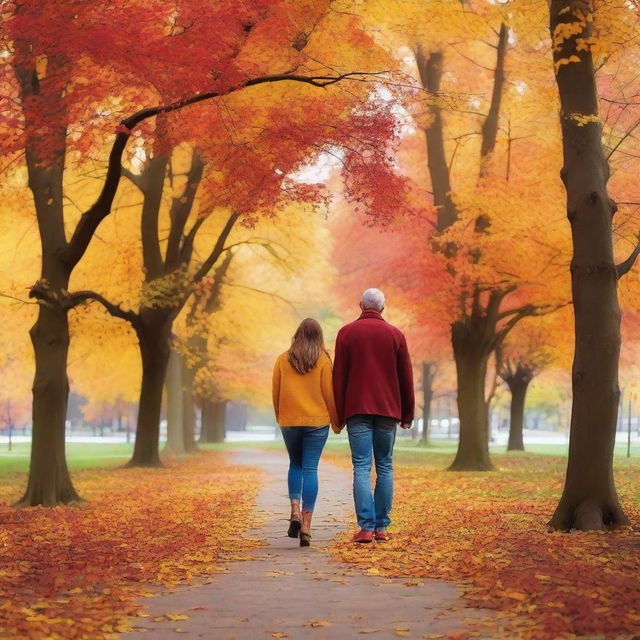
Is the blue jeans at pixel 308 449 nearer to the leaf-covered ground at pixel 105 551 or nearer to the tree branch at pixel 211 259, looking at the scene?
the leaf-covered ground at pixel 105 551

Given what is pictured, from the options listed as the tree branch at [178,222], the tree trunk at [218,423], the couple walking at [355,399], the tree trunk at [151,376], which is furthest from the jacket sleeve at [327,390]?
the tree trunk at [218,423]

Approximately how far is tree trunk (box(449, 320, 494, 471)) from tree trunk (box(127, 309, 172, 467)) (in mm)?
6862

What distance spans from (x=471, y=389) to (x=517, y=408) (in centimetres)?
1867

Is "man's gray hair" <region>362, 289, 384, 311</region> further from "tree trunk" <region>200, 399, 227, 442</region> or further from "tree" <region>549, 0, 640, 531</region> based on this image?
"tree trunk" <region>200, 399, 227, 442</region>

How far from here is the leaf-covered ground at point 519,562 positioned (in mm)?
5520

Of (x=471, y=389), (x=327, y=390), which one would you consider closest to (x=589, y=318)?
(x=327, y=390)

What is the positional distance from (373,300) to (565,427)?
90.1 meters

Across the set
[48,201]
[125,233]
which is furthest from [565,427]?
[48,201]

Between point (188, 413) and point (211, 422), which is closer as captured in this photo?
point (188, 413)

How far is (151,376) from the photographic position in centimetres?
2347

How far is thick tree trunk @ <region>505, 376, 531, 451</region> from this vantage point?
133 ft

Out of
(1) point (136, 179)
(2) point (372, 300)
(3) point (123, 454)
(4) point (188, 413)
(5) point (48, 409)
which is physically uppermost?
(1) point (136, 179)

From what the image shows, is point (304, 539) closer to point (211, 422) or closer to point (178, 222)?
point (178, 222)

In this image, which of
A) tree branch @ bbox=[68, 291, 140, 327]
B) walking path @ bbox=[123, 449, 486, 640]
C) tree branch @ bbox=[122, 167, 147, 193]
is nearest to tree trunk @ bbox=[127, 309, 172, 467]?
tree branch @ bbox=[68, 291, 140, 327]
